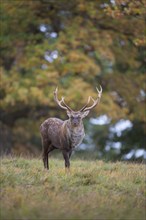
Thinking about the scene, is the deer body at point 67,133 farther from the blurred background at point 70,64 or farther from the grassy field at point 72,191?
the blurred background at point 70,64

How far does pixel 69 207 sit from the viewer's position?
10.3 m

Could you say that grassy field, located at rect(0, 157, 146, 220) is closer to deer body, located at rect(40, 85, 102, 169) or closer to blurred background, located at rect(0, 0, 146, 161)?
deer body, located at rect(40, 85, 102, 169)

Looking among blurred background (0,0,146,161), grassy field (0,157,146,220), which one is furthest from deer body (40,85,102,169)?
blurred background (0,0,146,161)

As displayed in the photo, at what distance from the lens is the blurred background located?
75.5 ft

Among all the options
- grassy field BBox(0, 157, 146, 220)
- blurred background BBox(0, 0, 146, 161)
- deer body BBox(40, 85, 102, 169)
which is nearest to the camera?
grassy field BBox(0, 157, 146, 220)

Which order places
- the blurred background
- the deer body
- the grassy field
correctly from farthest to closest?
the blurred background → the deer body → the grassy field

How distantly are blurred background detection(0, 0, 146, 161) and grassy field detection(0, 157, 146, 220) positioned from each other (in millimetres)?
8019

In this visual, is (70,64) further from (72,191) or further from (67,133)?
(72,191)

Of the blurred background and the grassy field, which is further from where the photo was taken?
the blurred background

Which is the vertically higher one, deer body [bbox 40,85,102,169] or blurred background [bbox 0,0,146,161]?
deer body [bbox 40,85,102,169]

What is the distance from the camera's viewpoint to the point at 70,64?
76.8 feet

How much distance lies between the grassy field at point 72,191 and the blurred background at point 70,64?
26.3ft

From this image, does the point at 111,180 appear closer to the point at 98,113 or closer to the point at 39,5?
the point at 98,113

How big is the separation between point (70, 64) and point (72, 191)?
12197 mm
